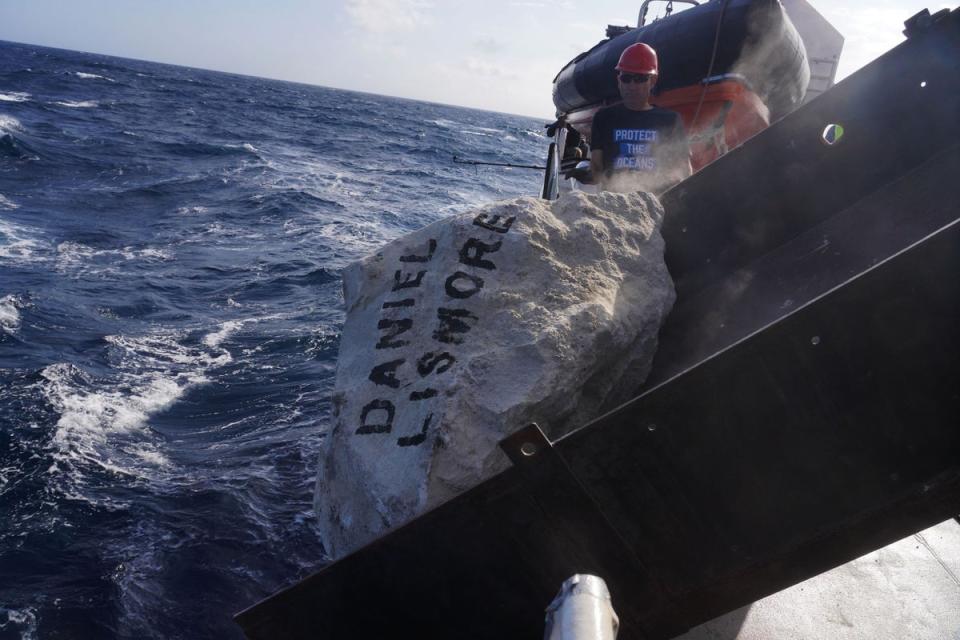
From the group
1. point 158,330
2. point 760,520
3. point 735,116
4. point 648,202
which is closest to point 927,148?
point 648,202

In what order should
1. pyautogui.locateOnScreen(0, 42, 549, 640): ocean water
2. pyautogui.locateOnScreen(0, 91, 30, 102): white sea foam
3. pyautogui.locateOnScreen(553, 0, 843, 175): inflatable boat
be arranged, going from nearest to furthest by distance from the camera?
pyautogui.locateOnScreen(0, 42, 549, 640): ocean water < pyautogui.locateOnScreen(553, 0, 843, 175): inflatable boat < pyautogui.locateOnScreen(0, 91, 30, 102): white sea foam

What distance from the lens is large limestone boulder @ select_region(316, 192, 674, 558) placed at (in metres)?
2.28

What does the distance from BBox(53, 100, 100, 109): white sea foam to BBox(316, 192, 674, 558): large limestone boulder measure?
129 ft

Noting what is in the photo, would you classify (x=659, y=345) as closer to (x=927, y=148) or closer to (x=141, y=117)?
(x=927, y=148)

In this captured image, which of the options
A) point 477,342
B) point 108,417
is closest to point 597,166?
point 477,342

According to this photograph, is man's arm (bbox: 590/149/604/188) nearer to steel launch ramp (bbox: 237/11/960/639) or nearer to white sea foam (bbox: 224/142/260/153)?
steel launch ramp (bbox: 237/11/960/639)

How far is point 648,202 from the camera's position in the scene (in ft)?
10.2

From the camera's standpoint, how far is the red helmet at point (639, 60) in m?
3.77

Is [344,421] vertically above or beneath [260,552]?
above

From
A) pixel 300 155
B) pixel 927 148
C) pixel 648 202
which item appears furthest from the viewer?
pixel 300 155

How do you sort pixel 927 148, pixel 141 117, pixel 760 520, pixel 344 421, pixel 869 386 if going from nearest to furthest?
1. pixel 869 386
2. pixel 760 520
3. pixel 344 421
4. pixel 927 148
5. pixel 141 117

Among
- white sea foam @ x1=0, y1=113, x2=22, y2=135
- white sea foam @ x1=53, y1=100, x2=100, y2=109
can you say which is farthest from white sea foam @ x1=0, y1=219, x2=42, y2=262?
white sea foam @ x1=53, y1=100, x2=100, y2=109

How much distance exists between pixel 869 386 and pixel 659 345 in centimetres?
144

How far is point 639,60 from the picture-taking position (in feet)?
12.5
